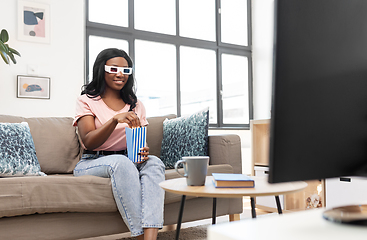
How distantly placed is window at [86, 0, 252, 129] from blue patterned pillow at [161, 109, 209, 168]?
6.33 ft

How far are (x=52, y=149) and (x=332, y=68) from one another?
1905 millimetres

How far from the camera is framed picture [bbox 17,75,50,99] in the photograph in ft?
10.4

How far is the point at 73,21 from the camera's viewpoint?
3516 millimetres

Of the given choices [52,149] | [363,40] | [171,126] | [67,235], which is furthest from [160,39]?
[363,40]

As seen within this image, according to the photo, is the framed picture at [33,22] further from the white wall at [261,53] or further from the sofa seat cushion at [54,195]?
the white wall at [261,53]

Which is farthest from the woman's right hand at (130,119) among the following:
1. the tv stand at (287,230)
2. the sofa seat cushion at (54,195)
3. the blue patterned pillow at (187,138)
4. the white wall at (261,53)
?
the white wall at (261,53)

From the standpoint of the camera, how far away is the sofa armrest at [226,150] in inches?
81.2

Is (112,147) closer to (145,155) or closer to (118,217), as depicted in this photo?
(145,155)

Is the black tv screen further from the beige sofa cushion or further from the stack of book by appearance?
the beige sofa cushion

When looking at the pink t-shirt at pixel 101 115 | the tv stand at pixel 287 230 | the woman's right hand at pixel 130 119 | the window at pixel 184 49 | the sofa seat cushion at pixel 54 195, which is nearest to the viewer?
the tv stand at pixel 287 230

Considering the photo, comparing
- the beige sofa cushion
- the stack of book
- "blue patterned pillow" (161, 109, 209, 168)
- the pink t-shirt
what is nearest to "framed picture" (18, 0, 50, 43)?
the beige sofa cushion

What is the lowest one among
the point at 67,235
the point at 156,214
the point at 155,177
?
the point at 67,235

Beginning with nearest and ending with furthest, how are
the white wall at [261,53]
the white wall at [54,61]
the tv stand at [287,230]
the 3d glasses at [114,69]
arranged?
the tv stand at [287,230]
the 3d glasses at [114,69]
the white wall at [54,61]
the white wall at [261,53]

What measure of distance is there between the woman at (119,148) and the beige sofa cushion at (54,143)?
0.75ft
